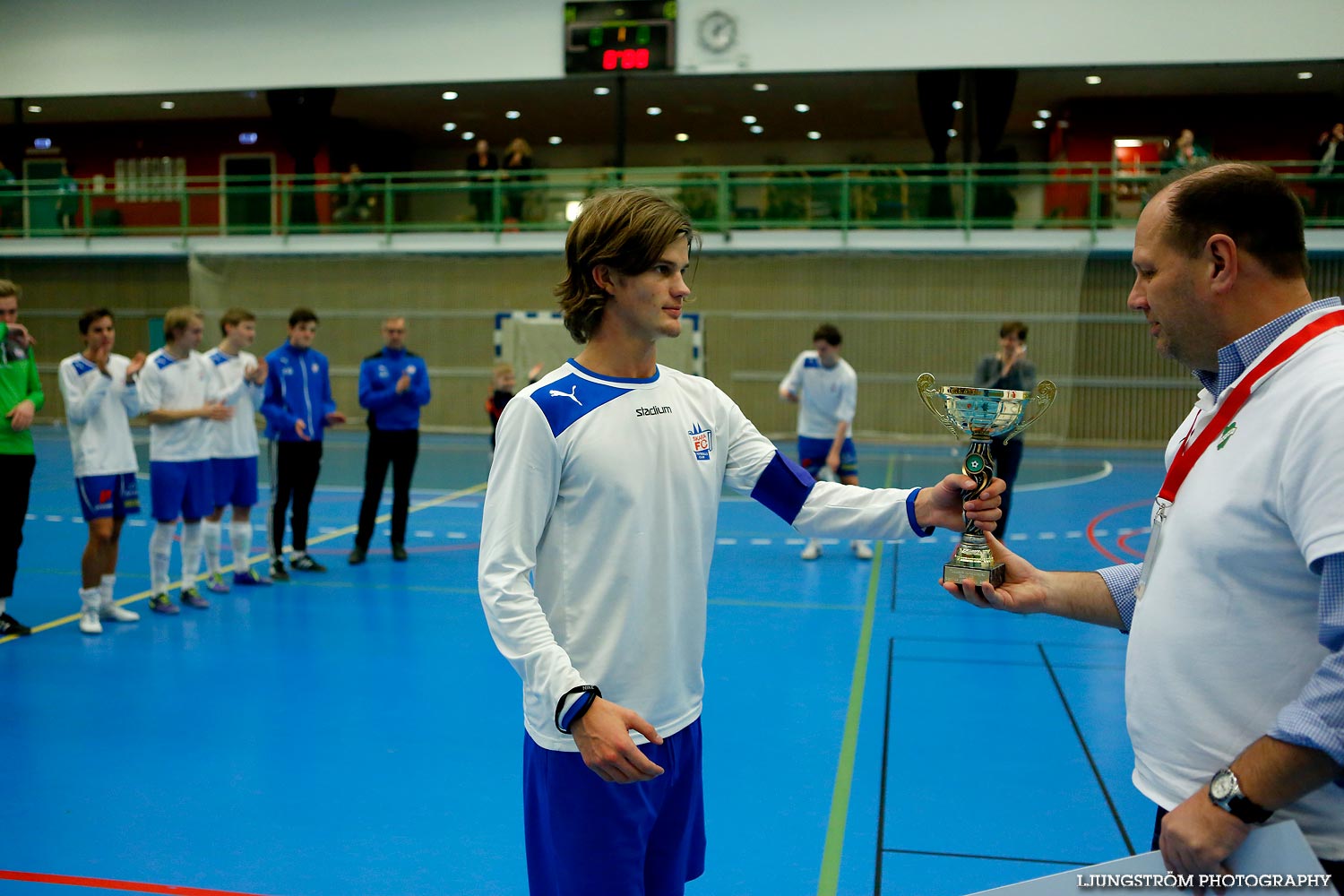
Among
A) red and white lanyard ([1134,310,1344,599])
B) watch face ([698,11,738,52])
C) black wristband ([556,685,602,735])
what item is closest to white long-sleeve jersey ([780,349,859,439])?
red and white lanyard ([1134,310,1344,599])

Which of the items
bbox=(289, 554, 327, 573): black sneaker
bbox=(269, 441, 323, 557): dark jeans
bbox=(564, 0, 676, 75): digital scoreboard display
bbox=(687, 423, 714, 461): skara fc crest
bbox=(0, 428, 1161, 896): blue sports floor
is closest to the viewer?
bbox=(687, 423, 714, 461): skara fc crest

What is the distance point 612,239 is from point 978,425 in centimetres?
99

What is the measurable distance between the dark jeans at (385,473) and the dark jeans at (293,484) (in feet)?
2.00

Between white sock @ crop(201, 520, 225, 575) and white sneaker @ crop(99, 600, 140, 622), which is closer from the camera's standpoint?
white sneaker @ crop(99, 600, 140, 622)

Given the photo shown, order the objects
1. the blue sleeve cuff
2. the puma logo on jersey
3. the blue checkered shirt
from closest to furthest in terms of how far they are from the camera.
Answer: the blue checkered shirt < the puma logo on jersey < the blue sleeve cuff

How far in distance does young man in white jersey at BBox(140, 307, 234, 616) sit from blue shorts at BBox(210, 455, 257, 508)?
28 cm

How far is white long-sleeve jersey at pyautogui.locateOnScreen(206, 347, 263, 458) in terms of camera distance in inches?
334

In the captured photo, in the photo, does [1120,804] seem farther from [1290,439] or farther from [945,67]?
[945,67]

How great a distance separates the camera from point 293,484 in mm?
9391

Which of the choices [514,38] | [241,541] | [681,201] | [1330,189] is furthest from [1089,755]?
[514,38]

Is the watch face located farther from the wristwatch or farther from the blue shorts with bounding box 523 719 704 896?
the wristwatch

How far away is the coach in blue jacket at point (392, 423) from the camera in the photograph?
32.9ft

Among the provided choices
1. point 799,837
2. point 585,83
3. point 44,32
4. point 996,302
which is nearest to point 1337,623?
point 799,837

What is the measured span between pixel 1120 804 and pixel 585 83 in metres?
22.1
